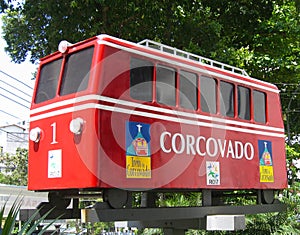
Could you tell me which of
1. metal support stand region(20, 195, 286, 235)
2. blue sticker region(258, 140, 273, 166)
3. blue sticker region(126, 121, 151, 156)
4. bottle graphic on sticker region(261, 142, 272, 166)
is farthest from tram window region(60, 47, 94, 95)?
bottle graphic on sticker region(261, 142, 272, 166)

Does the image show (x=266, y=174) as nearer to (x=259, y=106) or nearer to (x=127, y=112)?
(x=259, y=106)

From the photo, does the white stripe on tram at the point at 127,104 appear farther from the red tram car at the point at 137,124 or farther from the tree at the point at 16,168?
the tree at the point at 16,168

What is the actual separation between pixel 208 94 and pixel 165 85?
2.36 feet

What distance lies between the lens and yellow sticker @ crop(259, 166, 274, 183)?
6035 mm

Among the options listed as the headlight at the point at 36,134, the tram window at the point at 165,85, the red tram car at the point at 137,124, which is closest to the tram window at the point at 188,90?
the red tram car at the point at 137,124

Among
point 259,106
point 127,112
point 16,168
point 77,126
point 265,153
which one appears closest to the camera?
point 77,126

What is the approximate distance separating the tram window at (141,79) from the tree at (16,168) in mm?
35347

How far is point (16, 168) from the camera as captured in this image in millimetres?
40469

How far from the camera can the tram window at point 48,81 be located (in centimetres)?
519

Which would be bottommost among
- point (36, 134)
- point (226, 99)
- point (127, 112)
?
point (36, 134)

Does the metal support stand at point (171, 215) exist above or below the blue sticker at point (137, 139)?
below

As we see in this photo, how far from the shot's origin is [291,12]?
10.6 metres

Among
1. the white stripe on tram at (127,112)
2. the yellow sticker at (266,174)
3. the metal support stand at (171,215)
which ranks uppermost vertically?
the white stripe on tram at (127,112)

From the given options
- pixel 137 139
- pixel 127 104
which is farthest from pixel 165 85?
pixel 137 139
